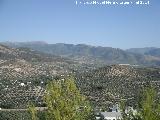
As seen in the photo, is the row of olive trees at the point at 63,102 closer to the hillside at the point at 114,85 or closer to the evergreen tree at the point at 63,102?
the evergreen tree at the point at 63,102

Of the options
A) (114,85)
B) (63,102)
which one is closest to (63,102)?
(63,102)

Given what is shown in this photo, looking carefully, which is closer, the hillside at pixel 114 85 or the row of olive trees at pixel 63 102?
the row of olive trees at pixel 63 102

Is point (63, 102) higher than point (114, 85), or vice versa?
point (63, 102)

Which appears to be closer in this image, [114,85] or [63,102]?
[63,102]

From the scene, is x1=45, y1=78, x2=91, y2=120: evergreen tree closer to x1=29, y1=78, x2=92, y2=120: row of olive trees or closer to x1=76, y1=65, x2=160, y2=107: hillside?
x1=29, y1=78, x2=92, y2=120: row of olive trees

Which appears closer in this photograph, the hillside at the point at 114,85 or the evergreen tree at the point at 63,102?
the evergreen tree at the point at 63,102

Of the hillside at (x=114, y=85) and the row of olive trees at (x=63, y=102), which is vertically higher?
the row of olive trees at (x=63, y=102)

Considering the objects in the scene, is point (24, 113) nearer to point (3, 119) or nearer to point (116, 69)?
point (3, 119)

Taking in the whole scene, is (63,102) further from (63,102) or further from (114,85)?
(114,85)

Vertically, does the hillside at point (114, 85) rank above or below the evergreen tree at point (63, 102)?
below

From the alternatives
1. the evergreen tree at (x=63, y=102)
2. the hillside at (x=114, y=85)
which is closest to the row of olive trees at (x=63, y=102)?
the evergreen tree at (x=63, y=102)
